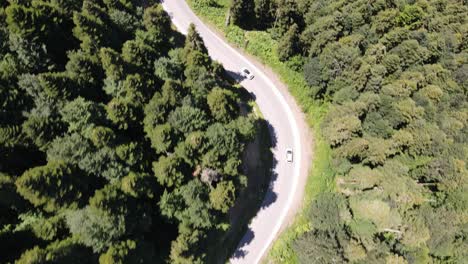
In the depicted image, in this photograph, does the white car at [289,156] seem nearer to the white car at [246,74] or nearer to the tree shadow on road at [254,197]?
the tree shadow on road at [254,197]

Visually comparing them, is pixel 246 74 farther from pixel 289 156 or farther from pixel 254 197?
pixel 254 197

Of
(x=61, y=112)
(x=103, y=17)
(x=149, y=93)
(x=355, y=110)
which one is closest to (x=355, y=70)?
(x=355, y=110)

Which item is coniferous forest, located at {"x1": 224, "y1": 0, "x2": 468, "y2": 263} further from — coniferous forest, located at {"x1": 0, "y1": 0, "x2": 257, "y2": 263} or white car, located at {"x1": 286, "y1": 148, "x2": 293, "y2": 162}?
coniferous forest, located at {"x1": 0, "y1": 0, "x2": 257, "y2": 263}

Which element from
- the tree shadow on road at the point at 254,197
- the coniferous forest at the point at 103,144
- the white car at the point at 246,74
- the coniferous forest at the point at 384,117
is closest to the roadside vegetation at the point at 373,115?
the coniferous forest at the point at 384,117

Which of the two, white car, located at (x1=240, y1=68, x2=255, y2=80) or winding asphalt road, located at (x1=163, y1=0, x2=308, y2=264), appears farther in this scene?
white car, located at (x1=240, y1=68, x2=255, y2=80)

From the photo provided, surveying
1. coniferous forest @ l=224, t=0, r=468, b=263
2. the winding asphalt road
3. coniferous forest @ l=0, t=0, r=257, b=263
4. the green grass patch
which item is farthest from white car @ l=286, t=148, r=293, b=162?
coniferous forest @ l=0, t=0, r=257, b=263

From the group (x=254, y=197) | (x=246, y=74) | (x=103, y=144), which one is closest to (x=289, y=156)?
(x=254, y=197)
